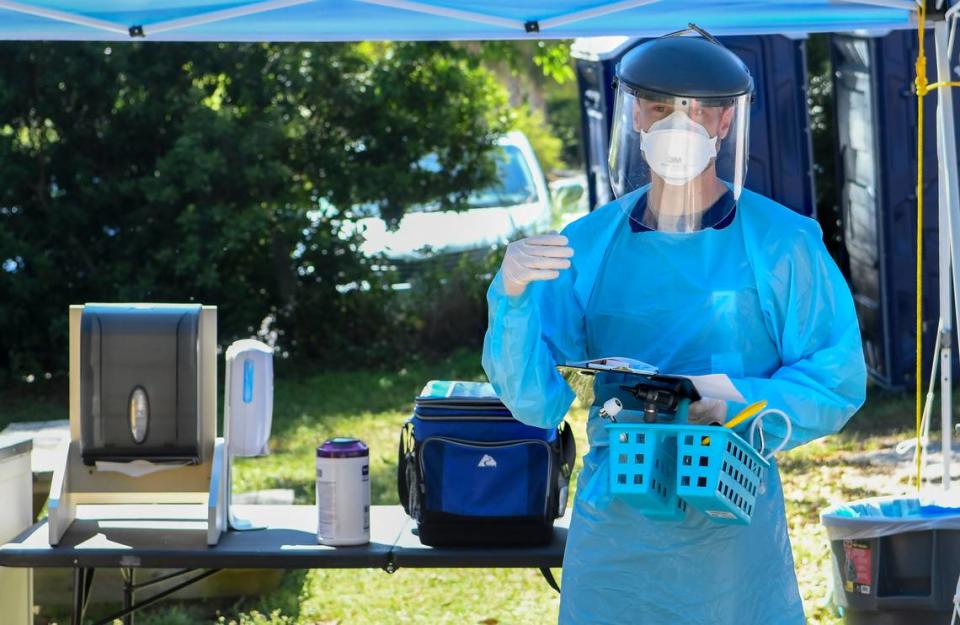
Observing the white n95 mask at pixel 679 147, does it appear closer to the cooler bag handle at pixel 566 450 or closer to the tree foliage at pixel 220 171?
the cooler bag handle at pixel 566 450

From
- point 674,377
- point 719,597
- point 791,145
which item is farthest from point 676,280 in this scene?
point 791,145

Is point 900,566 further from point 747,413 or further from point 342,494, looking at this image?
point 747,413

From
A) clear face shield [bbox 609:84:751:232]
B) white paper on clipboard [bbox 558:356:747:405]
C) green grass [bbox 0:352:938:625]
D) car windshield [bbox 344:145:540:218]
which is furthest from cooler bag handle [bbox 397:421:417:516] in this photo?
car windshield [bbox 344:145:540:218]

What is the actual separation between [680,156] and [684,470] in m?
0.55

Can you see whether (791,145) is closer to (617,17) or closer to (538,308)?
(617,17)

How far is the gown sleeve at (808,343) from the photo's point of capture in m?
2.24

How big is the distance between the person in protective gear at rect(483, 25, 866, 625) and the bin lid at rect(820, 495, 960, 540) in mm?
1767

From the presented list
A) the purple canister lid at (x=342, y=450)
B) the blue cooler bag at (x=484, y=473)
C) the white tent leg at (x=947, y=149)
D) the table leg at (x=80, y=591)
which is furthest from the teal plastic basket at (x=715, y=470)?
the table leg at (x=80, y=591)

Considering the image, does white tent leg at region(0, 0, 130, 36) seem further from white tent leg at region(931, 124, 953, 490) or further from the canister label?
the canister label

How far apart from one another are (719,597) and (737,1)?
6.67ft

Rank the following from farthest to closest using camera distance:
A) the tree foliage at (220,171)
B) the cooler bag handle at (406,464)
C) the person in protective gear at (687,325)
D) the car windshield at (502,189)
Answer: the car windshield at (502,189)
the tree foliage at (220,171)
the cooler bag handle at (406,464)
the person in protective gear at (687,325)

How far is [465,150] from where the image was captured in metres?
10.2

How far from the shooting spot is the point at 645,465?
2.11 m

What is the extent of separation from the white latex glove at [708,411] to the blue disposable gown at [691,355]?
58 mm
